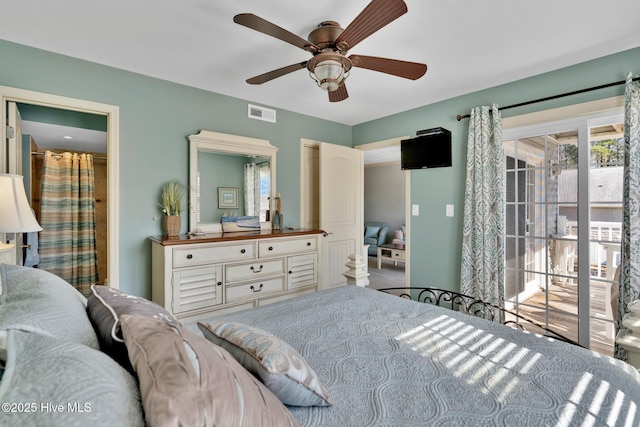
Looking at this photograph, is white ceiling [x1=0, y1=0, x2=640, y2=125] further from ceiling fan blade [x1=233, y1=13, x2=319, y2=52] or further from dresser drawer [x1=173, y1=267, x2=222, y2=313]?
dresser drawer [x1=173, y1=267, x2=222, y2=313]

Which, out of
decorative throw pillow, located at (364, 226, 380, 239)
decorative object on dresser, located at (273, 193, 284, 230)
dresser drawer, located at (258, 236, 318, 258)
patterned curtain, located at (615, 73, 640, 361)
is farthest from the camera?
decorative throw pillow, located at (364, 226, 380, 239)

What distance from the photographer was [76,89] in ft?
8.16

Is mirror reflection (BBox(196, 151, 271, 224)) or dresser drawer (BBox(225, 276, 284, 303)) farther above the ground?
mirror reflection (BBox(196, 151, 271, 224))

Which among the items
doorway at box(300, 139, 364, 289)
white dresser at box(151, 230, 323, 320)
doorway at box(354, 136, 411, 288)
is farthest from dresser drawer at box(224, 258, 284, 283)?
doorway at box(354, 136, 411, 288)

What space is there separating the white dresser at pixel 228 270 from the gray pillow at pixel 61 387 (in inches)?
83.9

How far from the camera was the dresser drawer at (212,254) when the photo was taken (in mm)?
2591

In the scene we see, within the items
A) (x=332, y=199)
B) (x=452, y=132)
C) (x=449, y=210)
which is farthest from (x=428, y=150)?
(x=332, y=199)

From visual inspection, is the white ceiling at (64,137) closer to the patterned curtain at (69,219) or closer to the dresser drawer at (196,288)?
the patterned curtain at (69,219)

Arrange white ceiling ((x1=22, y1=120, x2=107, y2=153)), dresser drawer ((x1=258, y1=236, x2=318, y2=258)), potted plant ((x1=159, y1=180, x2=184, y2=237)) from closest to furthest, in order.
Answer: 1. potted plant ((x1=159, y1=180, x2=184, y2=237))
2. dresser drawer ((x1=258, y1=236, x2=318, y2=258))
3. white ceiling ((x1=22, y1=120, x2=107, y2=153))

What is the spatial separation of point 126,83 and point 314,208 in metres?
2.48

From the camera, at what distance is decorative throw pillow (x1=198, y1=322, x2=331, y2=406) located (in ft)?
2.77

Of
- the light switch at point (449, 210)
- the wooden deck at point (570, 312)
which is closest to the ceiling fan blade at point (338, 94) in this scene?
the light switch at point (449, 210)

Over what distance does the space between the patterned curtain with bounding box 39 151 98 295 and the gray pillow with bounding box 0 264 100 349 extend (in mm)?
3754

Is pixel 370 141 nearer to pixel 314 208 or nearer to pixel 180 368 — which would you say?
pixel 314 208
